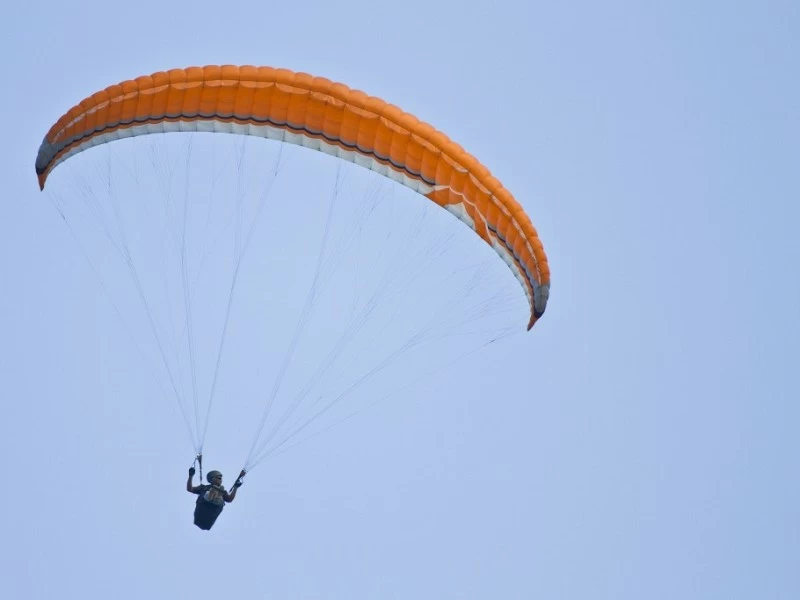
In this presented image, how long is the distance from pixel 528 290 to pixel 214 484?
5983mm

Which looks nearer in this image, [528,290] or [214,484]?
[214,484]

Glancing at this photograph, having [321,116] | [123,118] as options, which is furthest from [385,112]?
[123,118]

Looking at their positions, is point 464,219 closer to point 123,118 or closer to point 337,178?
point 337,178

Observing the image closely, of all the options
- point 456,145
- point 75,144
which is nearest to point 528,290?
point 456,145

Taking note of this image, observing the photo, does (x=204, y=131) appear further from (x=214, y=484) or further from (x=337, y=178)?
(x=214, y=484)

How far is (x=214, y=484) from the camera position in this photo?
2077 centimetres

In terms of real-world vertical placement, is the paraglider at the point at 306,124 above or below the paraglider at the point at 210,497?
above

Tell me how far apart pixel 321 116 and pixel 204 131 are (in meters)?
1.89

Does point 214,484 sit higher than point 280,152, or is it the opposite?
point 280,152

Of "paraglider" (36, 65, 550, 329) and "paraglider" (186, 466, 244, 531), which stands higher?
"paraglider" (36, 65, 550, 329)

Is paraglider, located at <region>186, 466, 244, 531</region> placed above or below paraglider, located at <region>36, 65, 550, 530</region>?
below

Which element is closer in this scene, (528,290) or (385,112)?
(385,112)

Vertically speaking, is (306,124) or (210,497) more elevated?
(306,124)

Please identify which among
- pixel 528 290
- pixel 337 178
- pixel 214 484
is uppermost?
pixel 337 178
